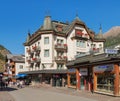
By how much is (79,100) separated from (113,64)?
22.7 ft

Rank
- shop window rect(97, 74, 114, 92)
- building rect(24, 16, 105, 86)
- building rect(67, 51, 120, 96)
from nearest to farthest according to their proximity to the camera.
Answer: building rect(67, 51, 120, 96)
shop window rect(97, 74, 114, 92)
building rect(24, 16, 105, 86)

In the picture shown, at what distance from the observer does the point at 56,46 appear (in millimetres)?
56469

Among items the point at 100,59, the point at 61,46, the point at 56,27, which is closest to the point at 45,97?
the point at 100,59

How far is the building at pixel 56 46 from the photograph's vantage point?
5469cm

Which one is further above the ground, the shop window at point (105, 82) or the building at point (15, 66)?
the building at point (15, 66)

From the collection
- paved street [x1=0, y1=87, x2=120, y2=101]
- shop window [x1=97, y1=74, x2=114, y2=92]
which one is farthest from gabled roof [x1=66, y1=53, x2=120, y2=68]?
paved street [x1=0, y1=87, x2=120, y2=101]

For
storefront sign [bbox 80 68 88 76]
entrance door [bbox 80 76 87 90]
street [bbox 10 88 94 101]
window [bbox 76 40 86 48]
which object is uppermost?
window [bbox 76 40 86 48]

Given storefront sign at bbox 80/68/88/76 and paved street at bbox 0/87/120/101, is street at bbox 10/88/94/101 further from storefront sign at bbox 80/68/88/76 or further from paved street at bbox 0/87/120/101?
storefront sign at bbox 80/68/88/76

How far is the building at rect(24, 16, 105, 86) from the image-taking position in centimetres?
5469

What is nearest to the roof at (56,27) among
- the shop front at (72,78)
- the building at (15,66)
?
the shop front at (72,78)

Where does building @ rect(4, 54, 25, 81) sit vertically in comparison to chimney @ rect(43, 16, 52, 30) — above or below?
below

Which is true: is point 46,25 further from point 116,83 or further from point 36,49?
point 116,83

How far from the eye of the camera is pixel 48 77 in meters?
54.9

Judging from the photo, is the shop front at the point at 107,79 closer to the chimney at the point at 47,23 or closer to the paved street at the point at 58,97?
the paved street at the point at 58,97
